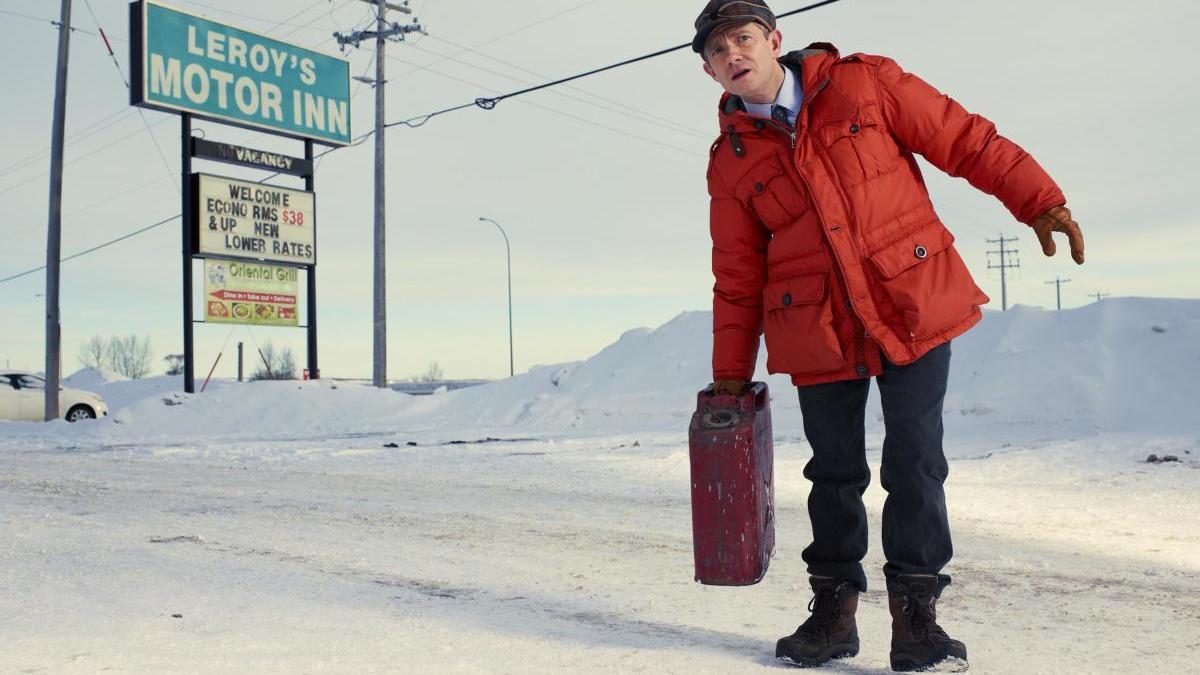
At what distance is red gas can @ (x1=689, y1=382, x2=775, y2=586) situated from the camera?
3.08 m

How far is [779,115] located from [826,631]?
151cm

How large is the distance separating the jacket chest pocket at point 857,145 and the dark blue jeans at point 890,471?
1.80 ft

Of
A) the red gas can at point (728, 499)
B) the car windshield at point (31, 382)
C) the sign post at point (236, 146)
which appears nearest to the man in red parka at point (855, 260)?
the red gas can at point (728, 499)

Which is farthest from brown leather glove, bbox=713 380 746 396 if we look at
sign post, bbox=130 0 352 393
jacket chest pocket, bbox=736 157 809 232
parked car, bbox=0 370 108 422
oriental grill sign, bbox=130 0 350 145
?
parked car, bbox=0 370 108 422

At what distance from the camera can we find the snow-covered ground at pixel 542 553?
10.3ft

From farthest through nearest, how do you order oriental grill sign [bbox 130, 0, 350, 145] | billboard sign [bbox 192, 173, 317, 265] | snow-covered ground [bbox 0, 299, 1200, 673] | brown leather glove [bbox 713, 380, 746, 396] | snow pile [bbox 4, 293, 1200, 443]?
billboard sign [bbox 192, 173, 317, 265], oriental grill sign [bbox 130, 0, 350, 145], snow pile [bbox 4, 293, 1200, 443], brown leather glove [bbox 713, 380, 746, 396], snow-covered ground [bbox 0, 299, 1200, 673]

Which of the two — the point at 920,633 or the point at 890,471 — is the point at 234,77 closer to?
the point at 890,471

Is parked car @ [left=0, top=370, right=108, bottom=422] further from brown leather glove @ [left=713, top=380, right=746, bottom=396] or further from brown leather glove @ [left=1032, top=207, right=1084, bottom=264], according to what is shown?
brown leather glove @ [left=1032, top=207, right=1084, bottom=264]

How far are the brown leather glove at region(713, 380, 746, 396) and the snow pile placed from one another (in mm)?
10353

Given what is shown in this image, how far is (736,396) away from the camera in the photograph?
3.20 metres

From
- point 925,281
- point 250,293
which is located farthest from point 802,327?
point 250,293

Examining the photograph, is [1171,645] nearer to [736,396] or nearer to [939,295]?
[939,295]

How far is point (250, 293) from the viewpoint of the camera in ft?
77.8

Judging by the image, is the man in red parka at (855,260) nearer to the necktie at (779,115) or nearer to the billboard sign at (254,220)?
the necktie at (779,115)
